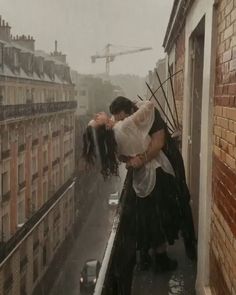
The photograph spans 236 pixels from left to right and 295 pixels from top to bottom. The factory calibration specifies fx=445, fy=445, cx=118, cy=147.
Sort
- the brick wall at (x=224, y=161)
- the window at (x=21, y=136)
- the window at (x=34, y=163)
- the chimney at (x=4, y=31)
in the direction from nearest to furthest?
1. the brick wall at (x=224, y=161)
2. the chimney at (x=4, y=31)
3. the window at (x=21, y=136)
4. the window at (x=34, y=163)

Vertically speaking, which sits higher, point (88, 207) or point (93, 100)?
point (93, 100)

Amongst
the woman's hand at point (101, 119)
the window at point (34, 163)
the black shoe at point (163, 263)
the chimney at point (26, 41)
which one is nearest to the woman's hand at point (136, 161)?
the woman's hand at point (101, 119)

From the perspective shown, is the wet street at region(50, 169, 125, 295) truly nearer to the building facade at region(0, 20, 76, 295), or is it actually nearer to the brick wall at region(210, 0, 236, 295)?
the building facade at region(0, 20, 76, 295)

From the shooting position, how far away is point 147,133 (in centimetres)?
238

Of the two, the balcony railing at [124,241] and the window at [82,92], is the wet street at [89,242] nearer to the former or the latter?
the window at [82,92]

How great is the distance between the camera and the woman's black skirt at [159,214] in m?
2.56

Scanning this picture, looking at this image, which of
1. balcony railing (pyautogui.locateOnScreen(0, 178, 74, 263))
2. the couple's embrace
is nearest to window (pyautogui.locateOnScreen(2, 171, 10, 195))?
balcony railing (pyautogui.locateOnScreen(0, 178, 74, 263))

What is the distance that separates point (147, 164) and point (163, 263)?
2.33 feet

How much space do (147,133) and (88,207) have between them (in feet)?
87.7

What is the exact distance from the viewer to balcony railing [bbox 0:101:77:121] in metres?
16.5

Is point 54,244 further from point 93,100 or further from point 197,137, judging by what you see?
point 197,137

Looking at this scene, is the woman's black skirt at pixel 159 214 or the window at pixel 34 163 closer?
the woman's black skirt at pixel 159 214

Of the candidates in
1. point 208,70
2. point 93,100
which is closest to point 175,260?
point 208,70

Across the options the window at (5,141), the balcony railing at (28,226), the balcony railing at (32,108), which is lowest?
the balcony railing at (28,226)
